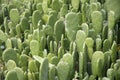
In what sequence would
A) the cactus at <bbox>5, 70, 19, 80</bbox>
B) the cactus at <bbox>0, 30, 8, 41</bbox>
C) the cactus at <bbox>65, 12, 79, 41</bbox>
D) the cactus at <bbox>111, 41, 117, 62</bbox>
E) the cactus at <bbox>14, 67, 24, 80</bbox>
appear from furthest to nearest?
the cactus at <bbox>0, 30, 8, 41</bbox> < the cactus at <bbox>65, 12, 79, 41</bbox> < the cactus at <bbox>111, 41, 117, 62</bbox> < the cactus at <bbox>14, 67, 24, 80</bbox> < the cactus at <bbox>5, 70, 19, 80</bbox>

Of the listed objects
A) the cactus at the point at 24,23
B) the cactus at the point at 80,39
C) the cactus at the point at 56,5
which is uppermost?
the cactus at the point at 56,5

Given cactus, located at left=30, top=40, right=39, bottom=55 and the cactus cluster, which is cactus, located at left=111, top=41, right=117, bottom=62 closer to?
the cactus cluster

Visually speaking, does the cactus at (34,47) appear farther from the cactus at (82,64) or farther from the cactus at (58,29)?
the cactus at (82,64)

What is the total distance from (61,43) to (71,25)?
13 cm

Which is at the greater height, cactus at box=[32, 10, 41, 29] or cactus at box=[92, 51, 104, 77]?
cactus at box=[32, 10, 41, 29]

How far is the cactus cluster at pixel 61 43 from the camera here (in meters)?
1.71

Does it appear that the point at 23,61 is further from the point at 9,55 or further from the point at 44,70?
the point at 44,70

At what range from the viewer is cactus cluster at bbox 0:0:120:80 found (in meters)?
1.71

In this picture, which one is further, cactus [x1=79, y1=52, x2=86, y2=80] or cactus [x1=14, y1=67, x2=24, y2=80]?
cactus [x1=79, y1=52, x2=86, y2=80]

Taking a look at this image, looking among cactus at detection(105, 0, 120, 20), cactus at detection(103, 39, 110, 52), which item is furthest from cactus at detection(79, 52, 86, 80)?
cactus at detection(105, 0, 120, 20)

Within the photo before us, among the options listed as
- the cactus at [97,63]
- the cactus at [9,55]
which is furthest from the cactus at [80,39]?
the cactus at [9,55]

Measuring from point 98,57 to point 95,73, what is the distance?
91 millimetres

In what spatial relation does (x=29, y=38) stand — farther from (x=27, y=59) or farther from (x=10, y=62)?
(x=10, y=62)

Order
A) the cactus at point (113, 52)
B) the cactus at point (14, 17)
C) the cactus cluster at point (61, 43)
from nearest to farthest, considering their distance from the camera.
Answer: the cactus cluster at point (61, 43), the cactus at point (113, 52), the cactus at point (14, 17)
